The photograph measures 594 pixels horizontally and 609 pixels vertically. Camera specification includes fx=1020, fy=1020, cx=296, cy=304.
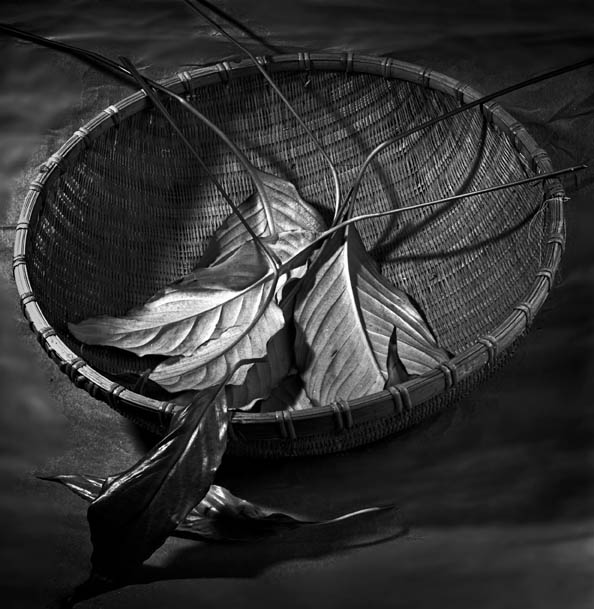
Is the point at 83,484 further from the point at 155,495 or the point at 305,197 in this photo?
the point at 305,197

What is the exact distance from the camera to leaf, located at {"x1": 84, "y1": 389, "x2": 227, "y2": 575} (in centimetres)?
70

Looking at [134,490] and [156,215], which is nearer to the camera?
[134,490]

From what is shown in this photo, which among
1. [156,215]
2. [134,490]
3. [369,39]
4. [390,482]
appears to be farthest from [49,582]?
[369,39]

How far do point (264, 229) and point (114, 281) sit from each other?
6.1 inches

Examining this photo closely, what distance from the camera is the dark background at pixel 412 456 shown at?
80 centimetres

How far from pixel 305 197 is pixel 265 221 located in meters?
0.08

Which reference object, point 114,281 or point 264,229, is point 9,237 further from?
point 264,229

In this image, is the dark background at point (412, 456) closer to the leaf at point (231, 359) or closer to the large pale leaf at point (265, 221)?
the leaf at point (231, 359)

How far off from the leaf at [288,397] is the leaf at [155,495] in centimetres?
15

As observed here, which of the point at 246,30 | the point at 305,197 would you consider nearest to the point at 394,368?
the point at 305,197

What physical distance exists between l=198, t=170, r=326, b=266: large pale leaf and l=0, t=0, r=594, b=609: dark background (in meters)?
0.19

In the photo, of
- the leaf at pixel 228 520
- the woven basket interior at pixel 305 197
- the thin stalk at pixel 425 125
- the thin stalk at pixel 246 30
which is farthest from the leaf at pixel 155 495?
the thin stalk at pixel 246 30

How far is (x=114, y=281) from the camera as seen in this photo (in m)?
0.99

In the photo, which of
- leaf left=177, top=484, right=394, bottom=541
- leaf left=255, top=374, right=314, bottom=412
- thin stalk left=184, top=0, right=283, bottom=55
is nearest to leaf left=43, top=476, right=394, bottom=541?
leaf left=177, top=484, right=394, bottom=541
